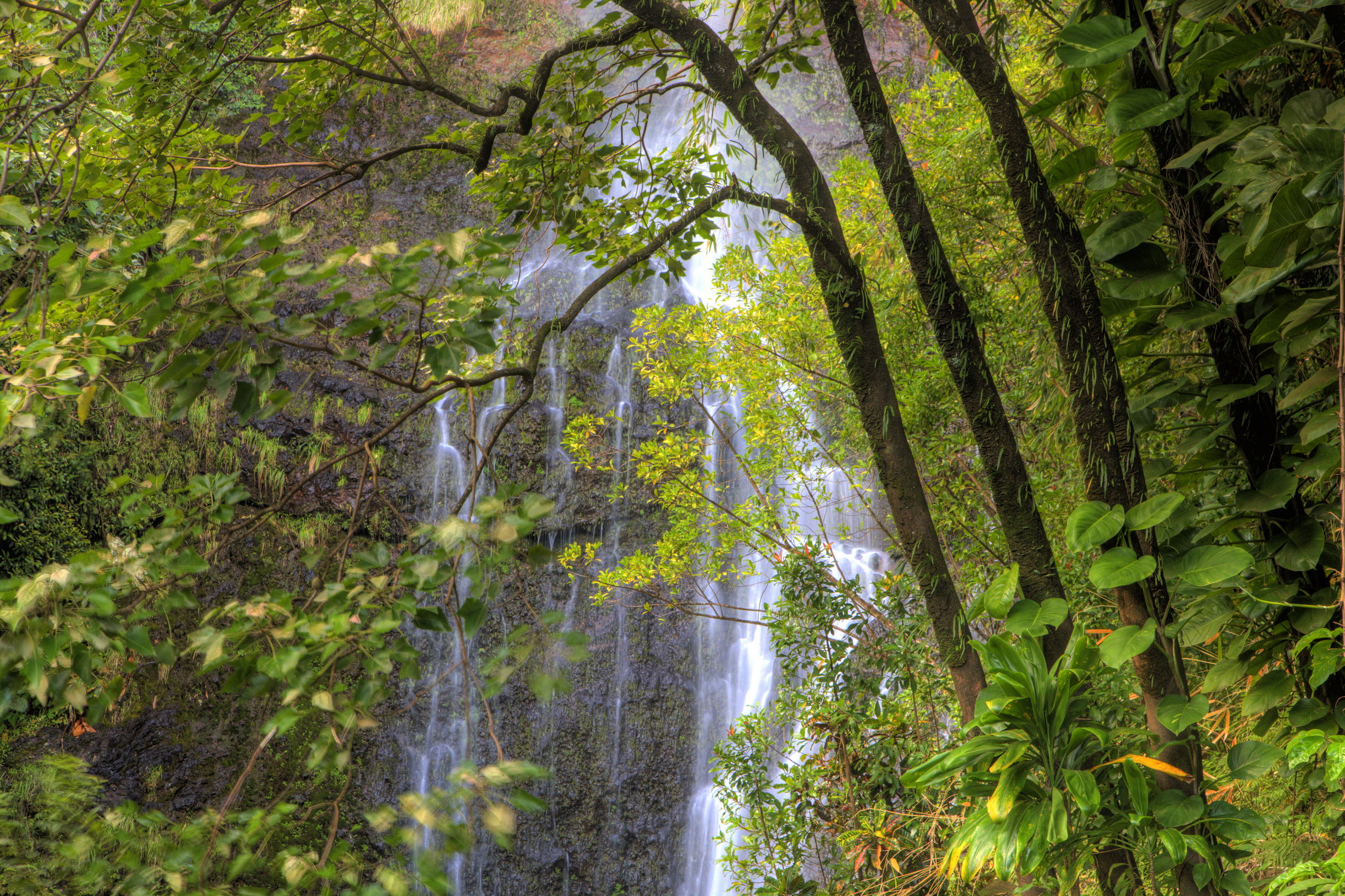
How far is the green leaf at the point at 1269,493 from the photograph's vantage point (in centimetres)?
167

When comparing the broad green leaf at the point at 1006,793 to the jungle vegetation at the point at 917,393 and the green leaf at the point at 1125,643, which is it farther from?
the green leaf at the point at 1125,643

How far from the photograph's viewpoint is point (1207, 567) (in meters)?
1.69

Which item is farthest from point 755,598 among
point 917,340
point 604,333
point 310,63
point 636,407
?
point 310,63

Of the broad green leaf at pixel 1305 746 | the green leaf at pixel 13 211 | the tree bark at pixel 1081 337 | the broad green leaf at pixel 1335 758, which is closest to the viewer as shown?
the green leaf at pixel 13 211

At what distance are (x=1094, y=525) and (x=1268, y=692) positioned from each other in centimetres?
50

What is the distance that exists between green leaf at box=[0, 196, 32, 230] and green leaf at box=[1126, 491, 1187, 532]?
1960 millimetres

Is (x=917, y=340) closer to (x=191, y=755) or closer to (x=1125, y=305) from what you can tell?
(x=1125, y=305)

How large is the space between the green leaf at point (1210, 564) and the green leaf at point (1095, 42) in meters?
0.97

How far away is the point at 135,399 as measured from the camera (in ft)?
3.66

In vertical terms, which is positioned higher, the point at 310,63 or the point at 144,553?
the point at 310,63

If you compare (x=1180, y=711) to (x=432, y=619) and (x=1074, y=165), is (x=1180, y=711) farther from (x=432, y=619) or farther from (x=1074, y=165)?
(x=432, y=619)

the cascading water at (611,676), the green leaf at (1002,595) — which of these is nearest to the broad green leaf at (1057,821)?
the green leaf at (1002,595)

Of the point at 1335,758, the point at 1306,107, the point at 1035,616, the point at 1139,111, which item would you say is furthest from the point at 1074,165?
the point at 1335,758

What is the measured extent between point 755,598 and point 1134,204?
20.6ft
